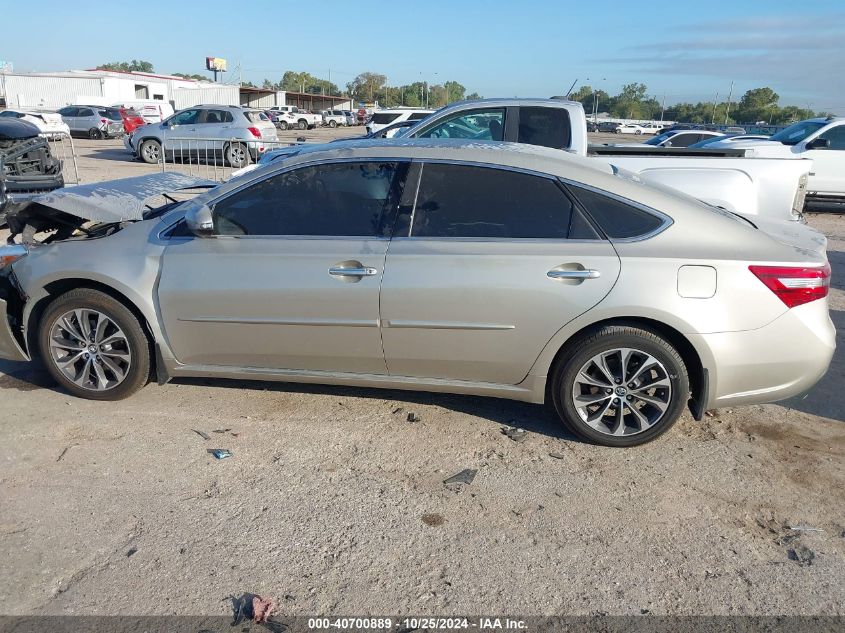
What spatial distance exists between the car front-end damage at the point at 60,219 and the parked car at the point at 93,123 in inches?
1254

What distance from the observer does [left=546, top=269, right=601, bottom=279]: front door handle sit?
12.4 feet

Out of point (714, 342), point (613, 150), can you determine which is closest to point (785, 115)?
point (613, 150)

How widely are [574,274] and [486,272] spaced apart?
0.48m

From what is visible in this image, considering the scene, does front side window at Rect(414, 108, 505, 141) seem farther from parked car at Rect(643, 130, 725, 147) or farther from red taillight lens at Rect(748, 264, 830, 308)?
parked car at Rect(643, 130, 725, 147)

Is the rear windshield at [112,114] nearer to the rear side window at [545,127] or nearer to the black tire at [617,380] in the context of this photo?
the rear side window at [545,127]

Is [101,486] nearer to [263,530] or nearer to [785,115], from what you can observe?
[263,530]

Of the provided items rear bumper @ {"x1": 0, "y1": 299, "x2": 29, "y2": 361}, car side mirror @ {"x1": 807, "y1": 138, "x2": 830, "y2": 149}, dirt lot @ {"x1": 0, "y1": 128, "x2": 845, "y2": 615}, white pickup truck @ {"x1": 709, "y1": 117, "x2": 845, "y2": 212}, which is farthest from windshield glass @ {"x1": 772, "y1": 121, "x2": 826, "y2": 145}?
rear bumper @ {"x1": 0, "y1": 299, "x2": 29, "y2": 361}

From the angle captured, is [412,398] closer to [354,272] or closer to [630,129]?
[354,272]

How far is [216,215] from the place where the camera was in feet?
13.8

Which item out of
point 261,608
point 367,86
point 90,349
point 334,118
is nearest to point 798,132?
point 90,349

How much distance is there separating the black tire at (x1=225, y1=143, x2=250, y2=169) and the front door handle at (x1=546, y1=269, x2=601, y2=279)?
14.1 m

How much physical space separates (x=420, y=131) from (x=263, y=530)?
19.6 ft

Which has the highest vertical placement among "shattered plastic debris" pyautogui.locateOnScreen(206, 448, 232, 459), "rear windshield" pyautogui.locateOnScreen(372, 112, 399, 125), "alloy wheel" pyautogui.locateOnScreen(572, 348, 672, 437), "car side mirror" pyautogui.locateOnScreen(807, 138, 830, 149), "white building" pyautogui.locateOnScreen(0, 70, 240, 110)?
"white building" pyautogui.locateOnScreen(0, 70, 240, 110)

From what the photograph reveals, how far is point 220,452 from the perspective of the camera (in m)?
3.90
